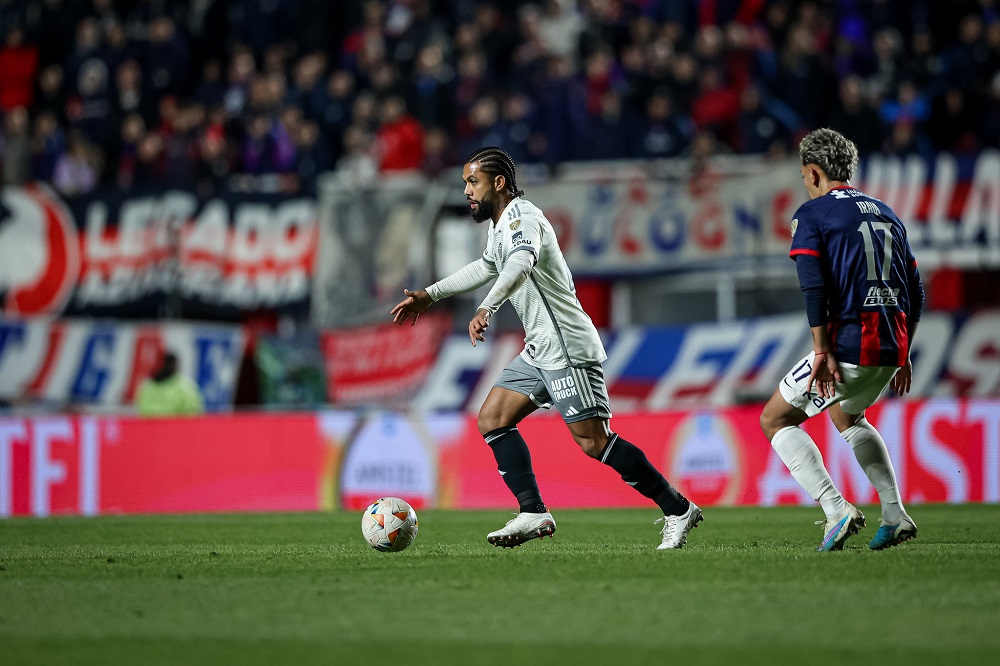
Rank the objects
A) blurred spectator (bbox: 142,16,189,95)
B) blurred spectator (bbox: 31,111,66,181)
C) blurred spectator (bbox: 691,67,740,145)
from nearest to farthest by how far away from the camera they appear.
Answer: blurred spectator (bbox: 691,67,740,145) < blurred spectator (bbox: 31,111,66,181) < blurred spectator (bbox: 142,16,189,95)

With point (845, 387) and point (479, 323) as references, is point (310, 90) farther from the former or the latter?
point (845, 387)

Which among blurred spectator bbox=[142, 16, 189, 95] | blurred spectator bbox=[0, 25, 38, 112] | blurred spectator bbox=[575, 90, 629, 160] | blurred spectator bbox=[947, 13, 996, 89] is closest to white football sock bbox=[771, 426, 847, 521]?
blurred spectator bbox=[575, 90, 629, 160]

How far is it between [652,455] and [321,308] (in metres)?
4.37

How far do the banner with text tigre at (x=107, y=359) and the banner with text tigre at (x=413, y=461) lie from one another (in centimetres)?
173

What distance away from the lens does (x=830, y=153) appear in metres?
7.25

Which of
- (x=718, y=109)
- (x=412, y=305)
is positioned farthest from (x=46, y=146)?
(x=412, y=305)

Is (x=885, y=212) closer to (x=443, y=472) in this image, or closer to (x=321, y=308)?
(x=443, y=472)

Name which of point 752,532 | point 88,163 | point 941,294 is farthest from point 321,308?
point 752,532

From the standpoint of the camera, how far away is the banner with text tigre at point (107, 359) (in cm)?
1531

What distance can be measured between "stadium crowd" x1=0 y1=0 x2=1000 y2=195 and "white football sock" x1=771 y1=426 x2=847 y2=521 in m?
8.09

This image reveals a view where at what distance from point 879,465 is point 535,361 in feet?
6.12

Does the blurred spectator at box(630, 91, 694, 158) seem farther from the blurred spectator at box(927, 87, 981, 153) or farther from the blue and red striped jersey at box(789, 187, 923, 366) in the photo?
the blue and red striped jersey at box(789, 187, 923, 366)

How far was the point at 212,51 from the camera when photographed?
19.5m

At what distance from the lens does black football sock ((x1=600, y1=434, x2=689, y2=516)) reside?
747cm
